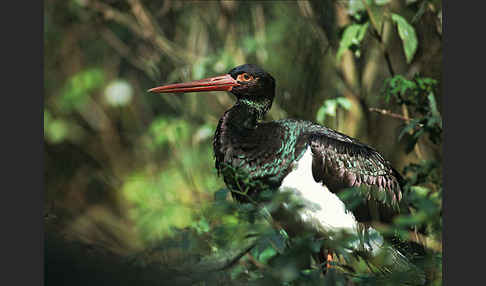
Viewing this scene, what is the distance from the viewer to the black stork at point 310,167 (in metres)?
2.81

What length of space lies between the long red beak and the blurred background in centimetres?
43

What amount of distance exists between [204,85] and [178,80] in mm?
1244

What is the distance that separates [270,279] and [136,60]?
11.2ft

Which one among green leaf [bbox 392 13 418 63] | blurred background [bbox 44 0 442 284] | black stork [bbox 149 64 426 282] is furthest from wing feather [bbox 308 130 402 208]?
green leaf [bbox 392 13 418 63]

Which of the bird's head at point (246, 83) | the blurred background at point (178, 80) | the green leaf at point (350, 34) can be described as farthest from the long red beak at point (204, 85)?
the green leaf at point (350, 34)

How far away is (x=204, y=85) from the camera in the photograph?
298 cm

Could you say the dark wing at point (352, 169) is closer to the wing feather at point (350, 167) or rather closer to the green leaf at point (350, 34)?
the wing feather at point (350, 167)

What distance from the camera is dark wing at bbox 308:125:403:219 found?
9.23ft

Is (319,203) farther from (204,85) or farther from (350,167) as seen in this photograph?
(204,85)

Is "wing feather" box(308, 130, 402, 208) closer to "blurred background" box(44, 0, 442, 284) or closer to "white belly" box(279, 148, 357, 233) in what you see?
"white belly" box(279, 148, 357, 233)

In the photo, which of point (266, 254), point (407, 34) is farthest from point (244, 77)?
point (266, 254)

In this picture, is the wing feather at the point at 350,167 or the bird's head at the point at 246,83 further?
the bird's head at the point at 246,83

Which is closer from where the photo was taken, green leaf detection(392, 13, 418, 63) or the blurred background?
green leaf detection(392, 13, 418, 63)

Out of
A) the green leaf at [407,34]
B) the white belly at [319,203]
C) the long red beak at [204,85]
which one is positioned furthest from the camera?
the green leaf at [407,34]
